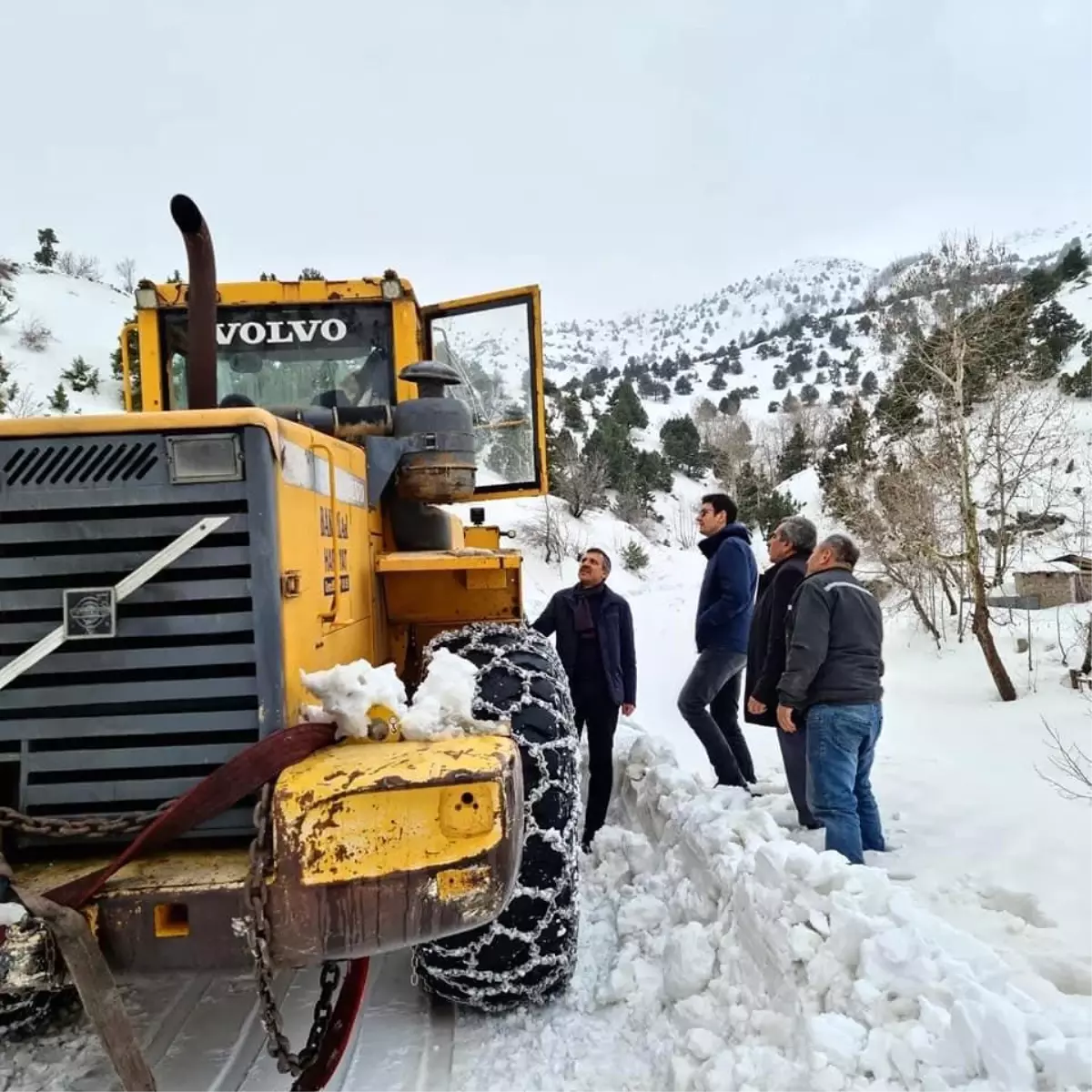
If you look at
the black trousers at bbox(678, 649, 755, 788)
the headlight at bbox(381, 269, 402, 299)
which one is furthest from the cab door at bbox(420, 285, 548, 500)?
the black trousers at bbox(678, 649, 755, 788)

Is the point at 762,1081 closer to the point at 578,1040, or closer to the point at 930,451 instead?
the point at 578,1040

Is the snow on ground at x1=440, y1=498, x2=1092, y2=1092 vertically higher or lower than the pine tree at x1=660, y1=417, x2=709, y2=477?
lower

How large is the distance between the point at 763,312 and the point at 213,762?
152285 millimetres

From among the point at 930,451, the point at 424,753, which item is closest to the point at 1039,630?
the point at 930,451

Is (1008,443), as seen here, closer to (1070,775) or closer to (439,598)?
(1070,775)

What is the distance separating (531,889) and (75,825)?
1.42m

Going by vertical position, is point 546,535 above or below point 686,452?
below

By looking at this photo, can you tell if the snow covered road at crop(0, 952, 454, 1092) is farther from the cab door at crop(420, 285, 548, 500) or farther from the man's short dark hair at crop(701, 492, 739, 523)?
the man's short dark hair at crop(701, 492, 739, 523)

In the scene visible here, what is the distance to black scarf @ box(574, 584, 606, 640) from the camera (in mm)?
4891

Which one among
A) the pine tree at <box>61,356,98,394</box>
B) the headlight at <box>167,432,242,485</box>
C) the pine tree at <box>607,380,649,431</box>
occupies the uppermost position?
the pine tree at <box>607,380,649,431</box>

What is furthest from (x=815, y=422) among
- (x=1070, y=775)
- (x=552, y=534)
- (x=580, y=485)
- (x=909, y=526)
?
(x=1070, y=775)

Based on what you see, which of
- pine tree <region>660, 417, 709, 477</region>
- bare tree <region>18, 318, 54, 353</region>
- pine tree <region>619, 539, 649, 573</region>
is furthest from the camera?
pine tree <region>660, 417, 709, 477</region>

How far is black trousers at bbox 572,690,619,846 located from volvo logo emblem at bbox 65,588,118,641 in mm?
2893

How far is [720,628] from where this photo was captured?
5.18 meters
